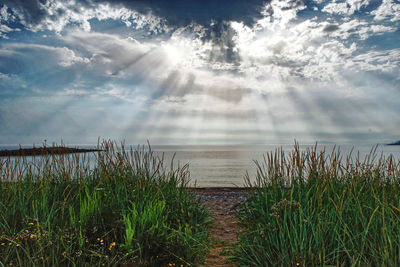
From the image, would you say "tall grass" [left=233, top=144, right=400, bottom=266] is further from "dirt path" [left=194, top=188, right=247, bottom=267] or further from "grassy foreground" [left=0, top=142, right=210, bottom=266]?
"grassy foreground" [left=0, top=142, right=210, bottom=266]

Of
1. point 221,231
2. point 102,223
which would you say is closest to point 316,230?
point 221,231

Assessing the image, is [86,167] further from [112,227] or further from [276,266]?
[276,266]

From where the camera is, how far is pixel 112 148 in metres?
6.26

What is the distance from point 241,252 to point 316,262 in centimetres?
120

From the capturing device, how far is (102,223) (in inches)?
163

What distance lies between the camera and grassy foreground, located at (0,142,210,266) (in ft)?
11.7

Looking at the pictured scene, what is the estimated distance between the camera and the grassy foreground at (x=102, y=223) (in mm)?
3578

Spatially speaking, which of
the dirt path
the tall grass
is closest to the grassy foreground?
the dirt path

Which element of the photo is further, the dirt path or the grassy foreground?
the dirt path

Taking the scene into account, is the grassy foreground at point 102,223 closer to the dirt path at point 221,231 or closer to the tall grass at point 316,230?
the dirt path at point 221,231

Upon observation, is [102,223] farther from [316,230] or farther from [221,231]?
[316,230]

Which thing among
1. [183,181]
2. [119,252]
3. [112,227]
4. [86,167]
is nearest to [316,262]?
[119,252]

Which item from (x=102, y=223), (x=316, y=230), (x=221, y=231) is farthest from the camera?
(x=221, y=231)

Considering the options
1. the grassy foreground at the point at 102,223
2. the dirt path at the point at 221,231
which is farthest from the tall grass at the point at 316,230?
the grassy foreground at the point at 102,223
